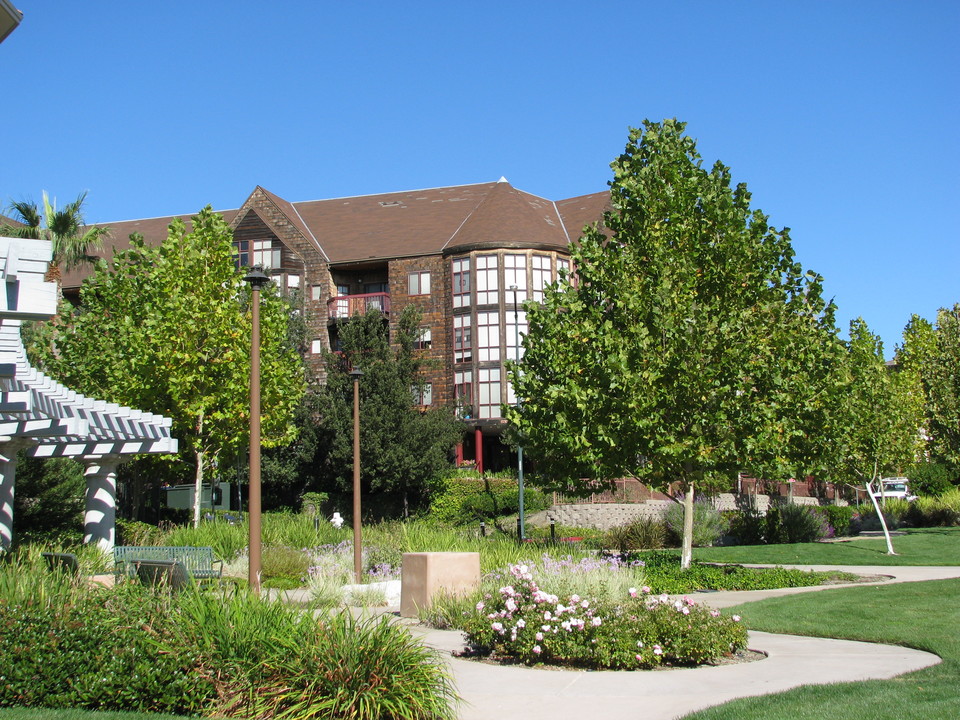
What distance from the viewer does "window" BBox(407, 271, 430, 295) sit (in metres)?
44.0

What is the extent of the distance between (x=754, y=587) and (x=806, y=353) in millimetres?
4462

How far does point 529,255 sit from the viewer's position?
139 ft

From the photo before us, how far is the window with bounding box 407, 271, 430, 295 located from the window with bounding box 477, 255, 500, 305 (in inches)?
111

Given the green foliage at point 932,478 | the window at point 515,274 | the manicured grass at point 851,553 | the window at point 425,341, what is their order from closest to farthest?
the manicured grass at point 851,553
the window at point 515,274
the window at point 425,341
the green foliage at point 932,478

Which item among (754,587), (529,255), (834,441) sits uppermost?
(529,255)

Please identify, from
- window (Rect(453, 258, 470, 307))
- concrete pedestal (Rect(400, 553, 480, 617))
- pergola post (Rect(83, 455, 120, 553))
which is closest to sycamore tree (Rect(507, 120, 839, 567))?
concrete pedestal (Rect(400, 553, 480, 617))

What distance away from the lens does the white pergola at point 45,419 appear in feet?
26.8

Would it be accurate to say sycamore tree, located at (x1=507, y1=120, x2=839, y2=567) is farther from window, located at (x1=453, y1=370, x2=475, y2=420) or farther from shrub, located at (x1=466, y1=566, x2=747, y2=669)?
window, located at (x1=453, y1=370, x2=475, y2=420)

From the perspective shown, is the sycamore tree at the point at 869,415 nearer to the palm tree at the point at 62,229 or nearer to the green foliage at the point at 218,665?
the green foliage at the point at 218,665

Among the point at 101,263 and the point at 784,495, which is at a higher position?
the point at 101,263

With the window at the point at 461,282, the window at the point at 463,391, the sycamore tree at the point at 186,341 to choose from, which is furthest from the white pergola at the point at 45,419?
the window at the point at 461,282

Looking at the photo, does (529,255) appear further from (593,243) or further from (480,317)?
(593,243)

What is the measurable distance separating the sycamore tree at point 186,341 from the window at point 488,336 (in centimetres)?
1695

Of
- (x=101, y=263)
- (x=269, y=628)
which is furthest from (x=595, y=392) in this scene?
(x=101, y=263)
